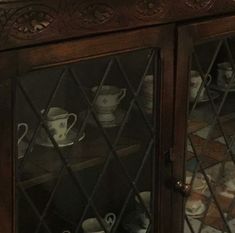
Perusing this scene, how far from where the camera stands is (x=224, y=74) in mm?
1156

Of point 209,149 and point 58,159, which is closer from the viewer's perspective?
point 58,159

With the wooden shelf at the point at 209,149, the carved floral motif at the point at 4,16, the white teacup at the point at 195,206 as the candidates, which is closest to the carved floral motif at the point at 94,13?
the carved floral motif at the point at 4,16

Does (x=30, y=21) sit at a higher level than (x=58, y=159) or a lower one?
higher

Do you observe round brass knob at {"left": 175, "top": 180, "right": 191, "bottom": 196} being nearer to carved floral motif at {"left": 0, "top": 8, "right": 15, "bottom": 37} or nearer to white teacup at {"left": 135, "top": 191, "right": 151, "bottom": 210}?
white teacup at {"left": 135, "top": 191, "right": 151, "bottom": 210}

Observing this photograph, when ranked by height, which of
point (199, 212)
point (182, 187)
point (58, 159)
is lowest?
point (199, 212)

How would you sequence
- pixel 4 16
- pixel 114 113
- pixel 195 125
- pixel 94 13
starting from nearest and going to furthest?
pixel 4 16
pixel 94 13
pixel 114 113
pixel 195 125

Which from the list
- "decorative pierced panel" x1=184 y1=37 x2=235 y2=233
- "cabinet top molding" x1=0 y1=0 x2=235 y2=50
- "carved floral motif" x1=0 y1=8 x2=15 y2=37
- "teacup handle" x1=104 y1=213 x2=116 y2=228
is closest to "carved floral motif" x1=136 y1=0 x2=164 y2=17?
"cabinet top molding" x1=0 y1=0 x2=235 y2=50

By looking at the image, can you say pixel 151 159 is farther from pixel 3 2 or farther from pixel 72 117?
pixel 3 2

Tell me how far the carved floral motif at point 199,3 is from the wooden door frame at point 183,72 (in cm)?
3

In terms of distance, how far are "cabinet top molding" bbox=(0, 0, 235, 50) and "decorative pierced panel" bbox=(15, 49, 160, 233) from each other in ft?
0.18

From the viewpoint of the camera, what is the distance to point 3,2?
0.78 metres

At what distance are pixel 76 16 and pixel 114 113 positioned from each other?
20 centimetres

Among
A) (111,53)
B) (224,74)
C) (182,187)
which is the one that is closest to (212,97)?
(224,74)

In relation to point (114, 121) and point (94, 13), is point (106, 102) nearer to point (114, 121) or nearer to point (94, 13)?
point (114, 121)
